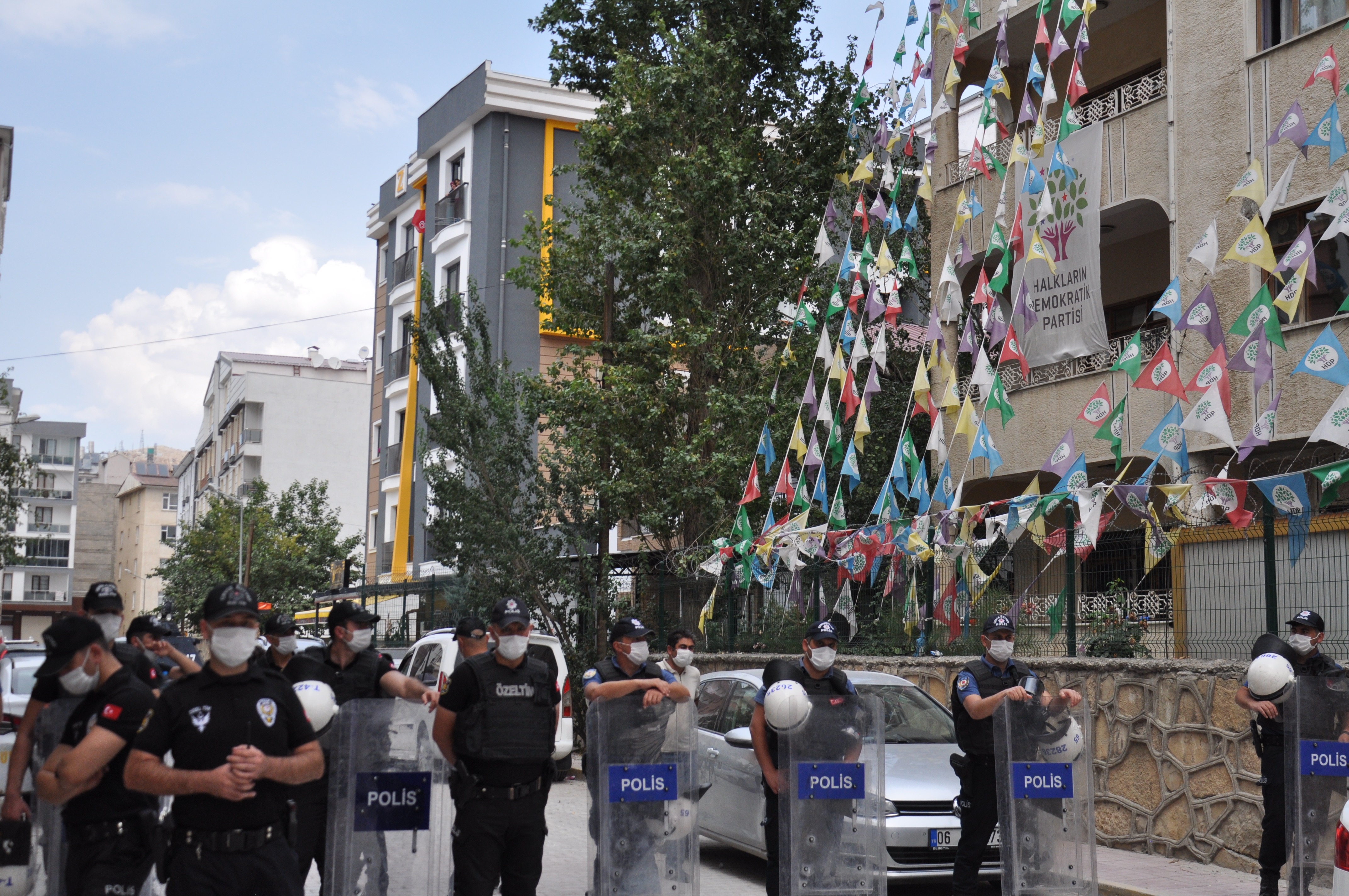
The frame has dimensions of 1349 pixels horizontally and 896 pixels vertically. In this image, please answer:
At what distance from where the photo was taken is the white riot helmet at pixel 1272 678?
27.6ft

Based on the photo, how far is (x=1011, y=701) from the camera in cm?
790

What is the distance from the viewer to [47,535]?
104m

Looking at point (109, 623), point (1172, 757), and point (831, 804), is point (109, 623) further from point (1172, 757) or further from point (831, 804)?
point (1172, 757)

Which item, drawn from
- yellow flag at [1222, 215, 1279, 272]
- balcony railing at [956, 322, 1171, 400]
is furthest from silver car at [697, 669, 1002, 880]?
balcony railing at [956, 322, 1171, 400]

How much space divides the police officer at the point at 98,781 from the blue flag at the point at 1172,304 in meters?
9.43

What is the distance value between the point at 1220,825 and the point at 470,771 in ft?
22.3

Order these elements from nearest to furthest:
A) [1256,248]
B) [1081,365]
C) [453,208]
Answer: [1256,248] < [1081,365] < [453,208]

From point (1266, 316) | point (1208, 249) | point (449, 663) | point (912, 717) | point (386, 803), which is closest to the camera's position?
point (386, 803)

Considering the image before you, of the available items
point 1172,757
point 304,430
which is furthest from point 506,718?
point 304,430

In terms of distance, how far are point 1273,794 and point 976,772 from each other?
6.80ft

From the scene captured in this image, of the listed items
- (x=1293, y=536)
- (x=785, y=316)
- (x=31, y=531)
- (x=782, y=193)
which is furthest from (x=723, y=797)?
(x=31, y=531)

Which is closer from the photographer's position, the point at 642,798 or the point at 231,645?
the point at 231,645

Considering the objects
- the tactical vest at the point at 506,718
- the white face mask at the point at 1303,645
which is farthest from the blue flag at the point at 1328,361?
the tactical vest at the point at 506,718

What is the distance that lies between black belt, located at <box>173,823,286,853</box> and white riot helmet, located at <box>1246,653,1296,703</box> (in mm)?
6296
